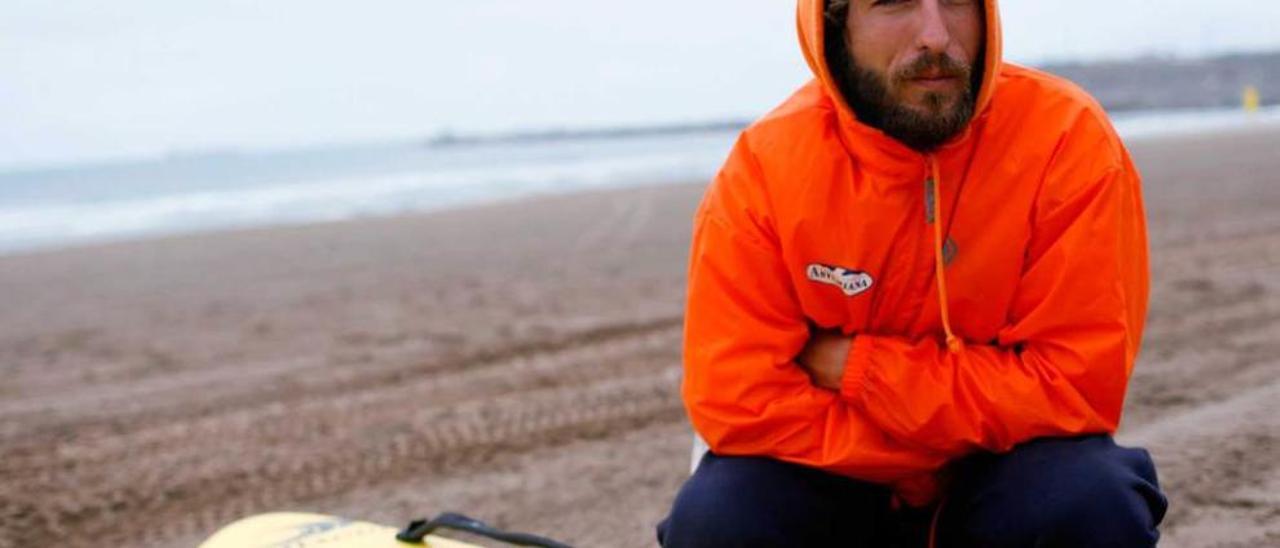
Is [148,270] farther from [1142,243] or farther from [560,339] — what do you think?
[1142,243]

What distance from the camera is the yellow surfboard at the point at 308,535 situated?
2.53 meters

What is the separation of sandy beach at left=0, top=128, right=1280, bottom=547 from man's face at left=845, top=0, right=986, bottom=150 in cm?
141

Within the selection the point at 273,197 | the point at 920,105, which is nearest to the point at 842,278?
the point at 920,105

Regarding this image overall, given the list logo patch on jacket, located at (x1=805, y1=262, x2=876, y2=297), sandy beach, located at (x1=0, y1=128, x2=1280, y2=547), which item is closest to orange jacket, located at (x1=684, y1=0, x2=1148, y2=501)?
logo patch on jacket, located at (x1=805, y1=262, x2=876, y2=297)

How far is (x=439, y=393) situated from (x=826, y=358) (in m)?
2.97

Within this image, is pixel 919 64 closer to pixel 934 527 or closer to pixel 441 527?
pixel 934 527

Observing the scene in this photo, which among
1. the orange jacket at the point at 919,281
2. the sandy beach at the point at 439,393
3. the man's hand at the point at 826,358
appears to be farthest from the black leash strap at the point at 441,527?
the sandy beach at the point at 439,393

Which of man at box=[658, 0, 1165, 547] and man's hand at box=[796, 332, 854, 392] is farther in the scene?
man's hand at box=[796, 332, 854, 392]

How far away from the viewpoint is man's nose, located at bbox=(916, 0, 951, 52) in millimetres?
2082

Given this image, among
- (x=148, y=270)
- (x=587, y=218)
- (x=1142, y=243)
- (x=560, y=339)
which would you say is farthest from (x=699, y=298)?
(x=587, y=218)

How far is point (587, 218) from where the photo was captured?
12359 mm

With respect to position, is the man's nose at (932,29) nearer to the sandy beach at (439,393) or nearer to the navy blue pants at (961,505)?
the navy blue pants at (961,505)

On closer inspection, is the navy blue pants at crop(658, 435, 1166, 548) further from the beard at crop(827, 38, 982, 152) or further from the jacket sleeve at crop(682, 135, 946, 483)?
the beard at crop(827, 38, 982, 152)

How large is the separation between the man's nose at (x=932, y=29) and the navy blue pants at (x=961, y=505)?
2.21ft
